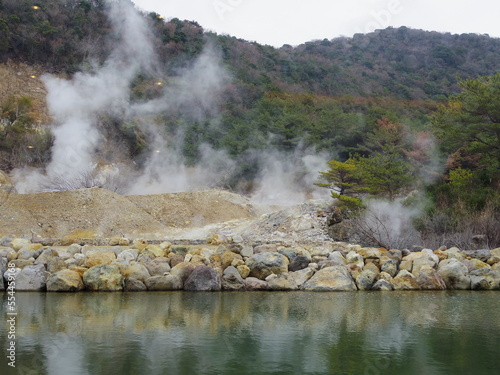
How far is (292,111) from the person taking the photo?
35.8 m

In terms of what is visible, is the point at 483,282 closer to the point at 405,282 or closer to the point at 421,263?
the point at 421,263

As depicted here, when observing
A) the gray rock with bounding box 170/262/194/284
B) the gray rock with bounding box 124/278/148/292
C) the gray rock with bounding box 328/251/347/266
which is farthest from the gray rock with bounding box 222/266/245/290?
the gray rock with bounding box 328/251/347/266

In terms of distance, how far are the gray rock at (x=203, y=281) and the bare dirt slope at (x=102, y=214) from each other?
32.5 feet

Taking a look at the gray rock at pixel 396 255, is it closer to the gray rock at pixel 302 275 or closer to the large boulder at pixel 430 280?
the large boulder at pixel 430 280

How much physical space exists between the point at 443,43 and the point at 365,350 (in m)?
67.5

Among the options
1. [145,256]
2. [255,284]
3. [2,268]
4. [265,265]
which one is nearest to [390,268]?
[265,265]

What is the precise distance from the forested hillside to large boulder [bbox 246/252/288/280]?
689cm

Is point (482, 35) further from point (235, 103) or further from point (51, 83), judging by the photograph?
point (51, 83)

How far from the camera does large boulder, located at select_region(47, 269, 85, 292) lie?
29.1ft

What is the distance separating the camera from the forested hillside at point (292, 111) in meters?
19.5

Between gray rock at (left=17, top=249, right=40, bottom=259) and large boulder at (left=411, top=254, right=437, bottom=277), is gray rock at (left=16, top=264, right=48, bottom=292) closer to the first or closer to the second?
gray rock at (left=17, top=249, right=40, bottom=259)

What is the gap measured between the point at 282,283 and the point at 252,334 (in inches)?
151

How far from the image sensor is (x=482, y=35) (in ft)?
218

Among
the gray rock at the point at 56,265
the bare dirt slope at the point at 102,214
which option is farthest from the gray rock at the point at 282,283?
the bare dirt slope at the point at 102,214
